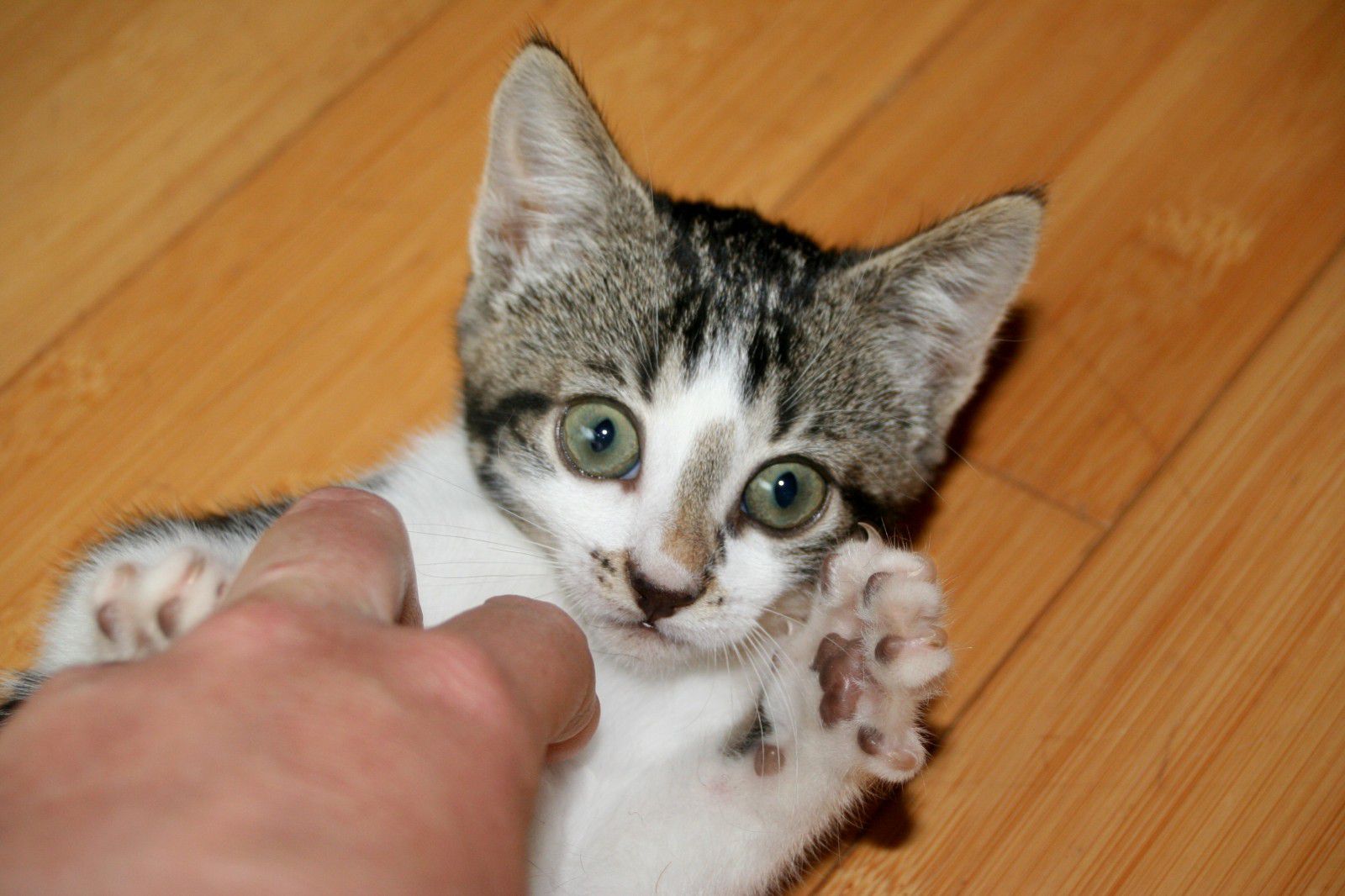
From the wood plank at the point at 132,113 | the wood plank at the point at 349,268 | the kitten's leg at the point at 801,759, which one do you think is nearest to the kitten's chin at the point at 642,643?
the kitten's leg at the point at 801,759

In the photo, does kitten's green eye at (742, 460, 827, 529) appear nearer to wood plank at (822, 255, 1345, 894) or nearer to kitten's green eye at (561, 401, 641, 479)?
kitten's green eye at (561, 401, 641, 479)

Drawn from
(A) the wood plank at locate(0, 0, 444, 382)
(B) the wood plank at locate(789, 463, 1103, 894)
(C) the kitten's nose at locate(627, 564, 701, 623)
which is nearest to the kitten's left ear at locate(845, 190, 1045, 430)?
(B) the wood plank at locate(789, 463, 1103, 894)

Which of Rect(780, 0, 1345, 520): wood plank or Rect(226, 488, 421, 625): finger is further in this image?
Rect(780, 0, 1345, 520): wood plank

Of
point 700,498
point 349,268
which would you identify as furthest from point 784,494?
point 349,268

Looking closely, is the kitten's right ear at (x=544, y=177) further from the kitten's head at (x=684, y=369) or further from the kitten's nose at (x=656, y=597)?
the kitten's nose at (x=656, y=597)

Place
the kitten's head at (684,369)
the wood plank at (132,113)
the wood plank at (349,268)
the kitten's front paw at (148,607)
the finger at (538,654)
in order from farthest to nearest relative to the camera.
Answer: the wood plank at (132,113)
the wood plank at (349,268)
the kitten's head at (684,369)
the kitten's front paw at (148,607)
the finger at (538,654)

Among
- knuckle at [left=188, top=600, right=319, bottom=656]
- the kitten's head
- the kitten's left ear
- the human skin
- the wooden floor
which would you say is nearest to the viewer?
the human skin
